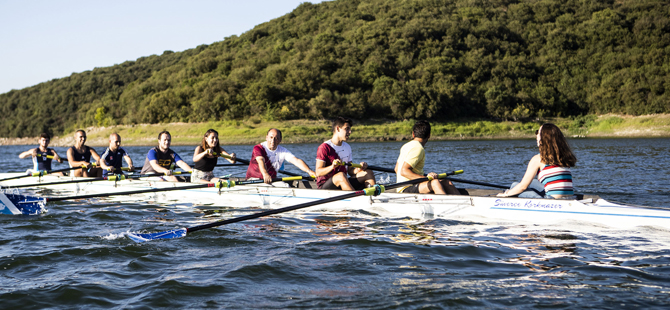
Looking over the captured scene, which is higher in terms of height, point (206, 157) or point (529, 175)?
point (206, 157)

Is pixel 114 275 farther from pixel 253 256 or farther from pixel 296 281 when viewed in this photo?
pixel 296 281

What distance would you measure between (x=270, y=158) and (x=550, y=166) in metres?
5.65

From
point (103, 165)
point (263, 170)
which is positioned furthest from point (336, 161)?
point (103, 165)

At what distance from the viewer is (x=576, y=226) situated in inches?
287

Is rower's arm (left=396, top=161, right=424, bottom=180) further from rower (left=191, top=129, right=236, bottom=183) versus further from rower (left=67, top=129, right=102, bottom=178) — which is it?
rower (left=67, top=129, right=102, bottom=178)

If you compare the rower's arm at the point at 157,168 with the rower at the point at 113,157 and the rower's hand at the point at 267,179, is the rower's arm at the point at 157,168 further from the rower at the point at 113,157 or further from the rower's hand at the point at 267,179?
the rower's hand at the point at 267,179

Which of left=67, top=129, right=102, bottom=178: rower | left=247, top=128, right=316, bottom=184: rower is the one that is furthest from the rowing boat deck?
left=67, top=129, right=102, bottom=178: rower

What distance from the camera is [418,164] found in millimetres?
8492

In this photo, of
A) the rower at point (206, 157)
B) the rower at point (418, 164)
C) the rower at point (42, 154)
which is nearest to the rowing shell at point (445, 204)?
the rower at point (418, 164)

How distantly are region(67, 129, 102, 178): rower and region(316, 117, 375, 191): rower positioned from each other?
23.1 ft

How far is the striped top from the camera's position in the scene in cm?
702

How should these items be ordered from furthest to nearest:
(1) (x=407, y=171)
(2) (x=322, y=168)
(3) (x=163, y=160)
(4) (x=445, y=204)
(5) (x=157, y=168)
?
(3) (x=163, y=160)
(5) (x=157, y=168)
(2) (x=322, y=168)
(1) (x=407, y=171)
(4) (x=445, y=204)

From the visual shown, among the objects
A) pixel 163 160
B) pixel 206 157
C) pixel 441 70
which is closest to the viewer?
pixel 206 157

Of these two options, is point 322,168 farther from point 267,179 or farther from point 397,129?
point 397,129
